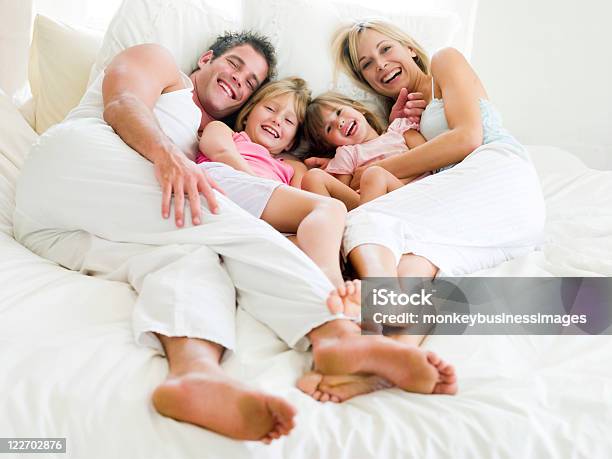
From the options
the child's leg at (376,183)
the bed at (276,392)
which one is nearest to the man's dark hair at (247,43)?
the child's leg at (376,183)

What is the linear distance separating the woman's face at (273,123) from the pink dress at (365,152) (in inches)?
5.5

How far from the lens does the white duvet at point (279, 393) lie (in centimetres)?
72

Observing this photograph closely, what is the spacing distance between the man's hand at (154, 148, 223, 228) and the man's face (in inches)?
23.1

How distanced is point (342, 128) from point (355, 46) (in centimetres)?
29

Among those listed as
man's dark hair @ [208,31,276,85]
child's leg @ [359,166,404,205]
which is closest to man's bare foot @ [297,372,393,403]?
child's leg @ [359,166,404,205]

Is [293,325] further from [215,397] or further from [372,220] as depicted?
[372,220]

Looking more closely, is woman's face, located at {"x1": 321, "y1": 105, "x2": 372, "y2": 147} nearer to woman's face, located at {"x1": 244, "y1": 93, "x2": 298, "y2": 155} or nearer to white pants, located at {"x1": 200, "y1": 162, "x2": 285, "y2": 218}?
woman's face, located at {"x1": 244, "y1": 93, "x2": 298, "y2": 155}

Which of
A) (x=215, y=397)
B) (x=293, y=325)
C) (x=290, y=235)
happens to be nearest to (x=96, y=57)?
(x=290, y=235)

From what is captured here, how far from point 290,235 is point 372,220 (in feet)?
0.55

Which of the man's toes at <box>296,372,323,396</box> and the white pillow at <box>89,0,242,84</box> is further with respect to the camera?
the white pillow at <box>89,0,242,84</box>

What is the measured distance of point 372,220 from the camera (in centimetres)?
112

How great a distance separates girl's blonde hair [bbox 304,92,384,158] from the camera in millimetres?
1732

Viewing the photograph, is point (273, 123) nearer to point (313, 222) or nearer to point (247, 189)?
point (247, 189)

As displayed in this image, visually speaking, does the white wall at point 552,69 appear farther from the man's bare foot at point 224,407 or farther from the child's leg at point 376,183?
the man's bare foot at point 224,407
